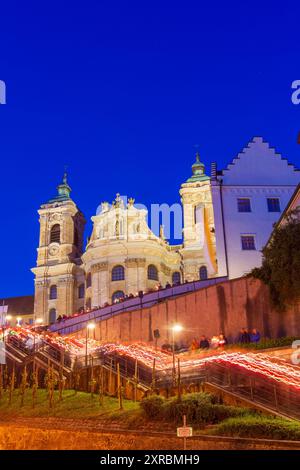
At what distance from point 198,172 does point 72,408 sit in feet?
197

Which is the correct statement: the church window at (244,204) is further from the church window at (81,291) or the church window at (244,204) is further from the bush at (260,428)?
the church window at (81,291)

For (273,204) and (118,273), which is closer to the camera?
(273,204)

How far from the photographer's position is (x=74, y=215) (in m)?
82.9

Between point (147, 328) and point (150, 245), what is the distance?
33841 millimetres

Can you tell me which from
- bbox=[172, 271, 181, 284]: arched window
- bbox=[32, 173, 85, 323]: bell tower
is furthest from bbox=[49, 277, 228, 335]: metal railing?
bbox=[32, 173, 85, 323]: bell tower

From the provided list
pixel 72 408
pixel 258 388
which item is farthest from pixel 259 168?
pixel 258 388

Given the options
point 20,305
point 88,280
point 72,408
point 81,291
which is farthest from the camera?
point 20,305

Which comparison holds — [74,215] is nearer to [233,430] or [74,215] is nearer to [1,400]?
[1,400]

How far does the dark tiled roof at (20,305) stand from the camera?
9050 cm

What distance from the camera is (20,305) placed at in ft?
303

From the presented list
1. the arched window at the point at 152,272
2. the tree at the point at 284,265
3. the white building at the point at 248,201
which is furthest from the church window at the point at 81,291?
the tree at the point at 284,265

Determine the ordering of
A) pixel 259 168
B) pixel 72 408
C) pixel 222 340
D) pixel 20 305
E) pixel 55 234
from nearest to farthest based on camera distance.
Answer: pixel 72 408, pixel 222 340, pixel 259 168, pixel 55 234, pixel 20 305

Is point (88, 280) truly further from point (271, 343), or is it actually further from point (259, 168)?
point (271, 343)
